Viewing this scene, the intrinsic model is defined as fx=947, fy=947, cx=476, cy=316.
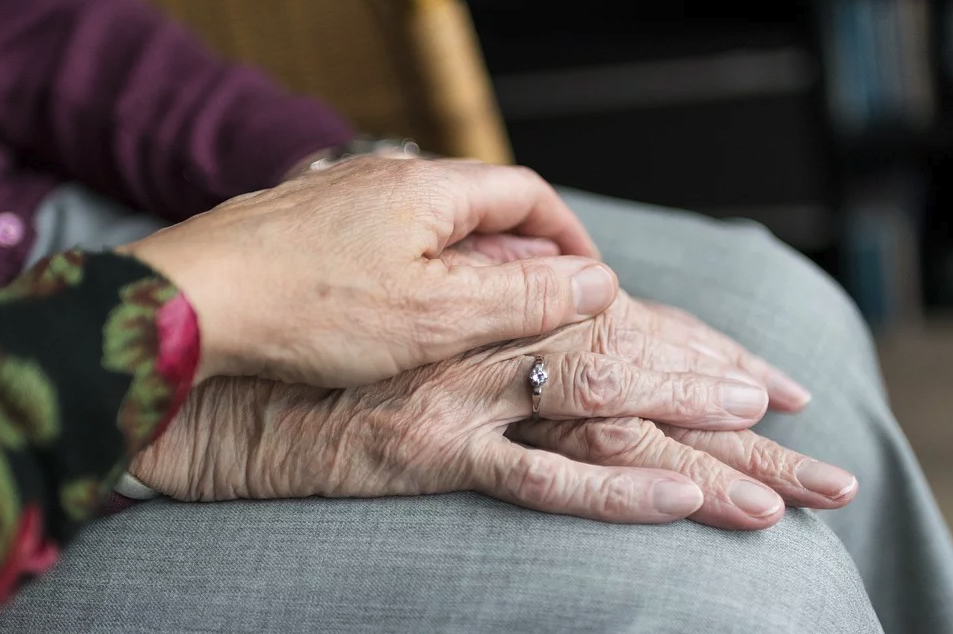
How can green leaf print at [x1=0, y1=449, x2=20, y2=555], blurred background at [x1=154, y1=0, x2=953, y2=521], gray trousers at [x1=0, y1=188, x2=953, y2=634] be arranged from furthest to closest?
1. blurred background at [x1=154, y1=0, x2=953, y2=521]
2. gray trousers at [x1=0, y1=188, x2=953, y2=634]
3. green leaf print at [x1=0, y1=449, x2=20, y2=555]

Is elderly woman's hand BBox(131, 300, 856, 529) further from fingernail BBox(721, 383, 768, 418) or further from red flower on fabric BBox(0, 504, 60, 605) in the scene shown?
red flower on fabric BBox(0, 504, 60, 605)

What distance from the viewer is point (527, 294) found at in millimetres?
678

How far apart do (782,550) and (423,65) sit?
836 mm

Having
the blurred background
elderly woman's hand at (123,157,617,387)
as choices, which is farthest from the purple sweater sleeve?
the blurred background

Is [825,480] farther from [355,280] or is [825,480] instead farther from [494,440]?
[355,280]

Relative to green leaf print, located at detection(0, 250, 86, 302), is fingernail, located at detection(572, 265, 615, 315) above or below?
below

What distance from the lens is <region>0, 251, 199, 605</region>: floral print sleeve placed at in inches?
19.2

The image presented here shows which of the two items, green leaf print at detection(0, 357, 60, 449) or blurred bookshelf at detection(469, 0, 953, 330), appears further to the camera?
blurred bookshelf at detection(469, 0, 953, 330)

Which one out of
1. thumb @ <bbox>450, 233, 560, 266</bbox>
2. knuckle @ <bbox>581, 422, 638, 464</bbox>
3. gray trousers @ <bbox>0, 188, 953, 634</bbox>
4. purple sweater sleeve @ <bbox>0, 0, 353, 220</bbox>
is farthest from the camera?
purple sweater sleeve @ <bbox>0, 0, 353, 220</bbox>

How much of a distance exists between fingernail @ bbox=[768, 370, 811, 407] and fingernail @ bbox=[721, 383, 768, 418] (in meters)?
0.05

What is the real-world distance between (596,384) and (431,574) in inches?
7.0

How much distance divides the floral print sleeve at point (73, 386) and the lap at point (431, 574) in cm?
12

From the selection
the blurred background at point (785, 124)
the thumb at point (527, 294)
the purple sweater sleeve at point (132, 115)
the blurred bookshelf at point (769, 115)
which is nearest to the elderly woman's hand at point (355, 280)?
the thumb at point (527, 294)

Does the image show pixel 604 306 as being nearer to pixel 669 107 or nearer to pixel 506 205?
pixel 506 205
